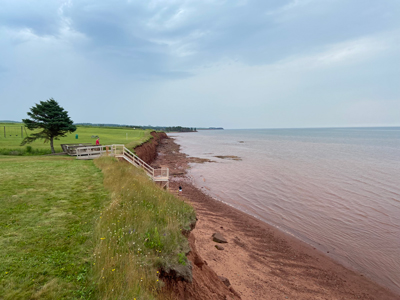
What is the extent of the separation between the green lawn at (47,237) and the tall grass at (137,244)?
38 cm

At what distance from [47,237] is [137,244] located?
263 centimetres


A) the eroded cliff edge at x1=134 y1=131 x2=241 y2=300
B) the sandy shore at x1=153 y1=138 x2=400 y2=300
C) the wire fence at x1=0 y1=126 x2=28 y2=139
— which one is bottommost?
the sandy shore at x1=153 y1=138 x2=400 y2=300

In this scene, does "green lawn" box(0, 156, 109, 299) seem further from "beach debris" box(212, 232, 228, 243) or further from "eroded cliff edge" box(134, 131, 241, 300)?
"beach debris" box(212, 232, 228, 243)

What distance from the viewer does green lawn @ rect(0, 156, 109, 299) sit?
4059mm

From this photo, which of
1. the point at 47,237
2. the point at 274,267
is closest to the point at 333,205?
the point at 274,267

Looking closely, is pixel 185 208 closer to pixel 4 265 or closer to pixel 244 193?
pixel 4 265

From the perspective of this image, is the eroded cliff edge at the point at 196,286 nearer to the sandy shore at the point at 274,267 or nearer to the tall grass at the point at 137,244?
the tall grass at the point at 137,244

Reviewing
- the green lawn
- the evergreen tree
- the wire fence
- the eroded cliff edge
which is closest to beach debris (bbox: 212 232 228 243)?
the eroded cliff edge

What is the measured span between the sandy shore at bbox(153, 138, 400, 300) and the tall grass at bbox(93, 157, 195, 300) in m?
3.80

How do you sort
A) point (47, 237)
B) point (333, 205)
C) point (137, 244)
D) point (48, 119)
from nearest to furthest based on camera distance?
point (137, 244) < point (47, 237) < point (333, 205) < point (48, 119)

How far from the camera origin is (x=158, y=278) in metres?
5.02

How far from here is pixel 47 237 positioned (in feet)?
18.9

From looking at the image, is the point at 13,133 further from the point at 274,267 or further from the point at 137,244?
the point at 274,267

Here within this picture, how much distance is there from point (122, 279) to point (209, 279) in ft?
12.7
